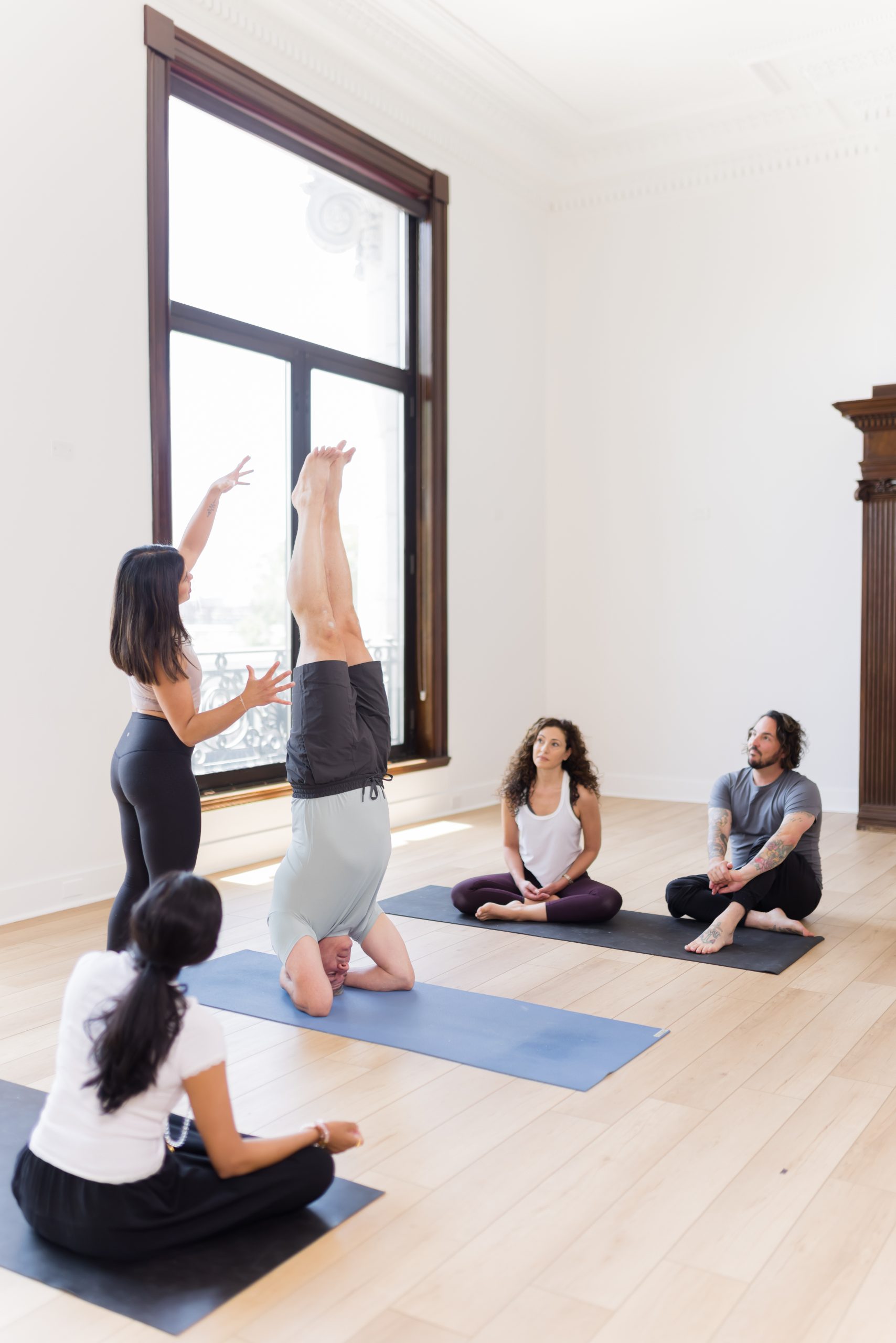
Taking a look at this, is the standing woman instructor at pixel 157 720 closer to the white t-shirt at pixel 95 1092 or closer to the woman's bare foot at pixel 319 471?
the woman's bare foot at pixel 319 471

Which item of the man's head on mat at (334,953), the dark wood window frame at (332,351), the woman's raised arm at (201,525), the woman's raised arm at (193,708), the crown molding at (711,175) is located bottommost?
the man's head on mat at (334,953)

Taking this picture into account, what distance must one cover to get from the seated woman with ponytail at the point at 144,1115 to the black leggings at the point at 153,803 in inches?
41.1

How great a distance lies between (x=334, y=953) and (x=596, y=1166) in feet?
3.75

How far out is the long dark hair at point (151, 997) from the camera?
1.66 metres

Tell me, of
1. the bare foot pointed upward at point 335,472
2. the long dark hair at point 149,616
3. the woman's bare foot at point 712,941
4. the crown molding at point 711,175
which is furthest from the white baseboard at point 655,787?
the long dark hair at point 149,616

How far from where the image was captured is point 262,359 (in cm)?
526

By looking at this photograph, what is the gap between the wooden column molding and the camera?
18.8ft

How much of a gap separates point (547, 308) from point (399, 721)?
116 inches

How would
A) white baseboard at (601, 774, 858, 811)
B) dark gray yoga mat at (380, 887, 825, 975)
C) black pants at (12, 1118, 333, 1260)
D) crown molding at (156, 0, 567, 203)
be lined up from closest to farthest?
black pants at (12, 1118, 333, 1260)
dark gray yoga mat at (380, 887, 825, 975)
crown molding at (156, 0, 567, 203)
white baseboard at (601, 774, 858, 811)

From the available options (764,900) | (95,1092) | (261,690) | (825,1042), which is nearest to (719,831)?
(764,900)

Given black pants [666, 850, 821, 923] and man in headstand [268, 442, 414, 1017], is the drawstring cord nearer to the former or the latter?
man in headstand [268, 442, 414, 1017]

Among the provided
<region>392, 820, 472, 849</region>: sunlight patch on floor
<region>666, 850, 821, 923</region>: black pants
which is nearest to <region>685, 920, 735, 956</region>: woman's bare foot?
<region>666, 850, 821, 923</region>: black pants

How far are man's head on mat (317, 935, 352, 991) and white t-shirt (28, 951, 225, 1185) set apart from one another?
136cm

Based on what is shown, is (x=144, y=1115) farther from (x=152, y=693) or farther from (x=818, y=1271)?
(x=152, y=693)
